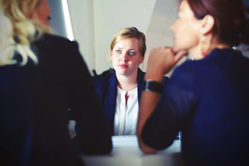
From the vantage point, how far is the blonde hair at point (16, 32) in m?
0.32

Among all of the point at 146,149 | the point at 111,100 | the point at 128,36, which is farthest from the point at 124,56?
the point at 146,149

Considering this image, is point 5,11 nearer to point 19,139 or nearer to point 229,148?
point 19,139

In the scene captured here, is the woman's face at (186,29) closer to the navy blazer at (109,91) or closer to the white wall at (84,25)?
the navy blazer at (109,91)

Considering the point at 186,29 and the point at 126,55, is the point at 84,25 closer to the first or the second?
the point at 126,55

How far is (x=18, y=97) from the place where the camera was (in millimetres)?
311

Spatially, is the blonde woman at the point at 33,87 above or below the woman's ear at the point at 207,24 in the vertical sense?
below

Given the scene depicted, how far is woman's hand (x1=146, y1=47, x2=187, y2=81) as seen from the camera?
448 millimetres

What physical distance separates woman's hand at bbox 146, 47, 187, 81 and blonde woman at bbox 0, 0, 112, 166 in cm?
23

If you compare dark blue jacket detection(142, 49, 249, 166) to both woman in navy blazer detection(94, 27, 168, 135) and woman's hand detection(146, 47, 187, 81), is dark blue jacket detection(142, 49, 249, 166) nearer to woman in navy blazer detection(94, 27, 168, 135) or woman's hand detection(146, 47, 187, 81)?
woman's hand detection(146, 47, 187, 81)

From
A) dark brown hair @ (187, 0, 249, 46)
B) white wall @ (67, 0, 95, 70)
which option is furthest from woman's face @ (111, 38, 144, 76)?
dark brown hair @ (187, 0, 249, 46)

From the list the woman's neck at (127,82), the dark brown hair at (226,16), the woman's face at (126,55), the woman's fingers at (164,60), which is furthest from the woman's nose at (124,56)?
the dark brown hair at (226,16)

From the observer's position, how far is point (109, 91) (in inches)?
31.0

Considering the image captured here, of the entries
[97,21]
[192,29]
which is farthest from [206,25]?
[97,21]

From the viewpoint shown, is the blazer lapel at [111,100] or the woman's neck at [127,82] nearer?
the blazer lapel at [111,100]
